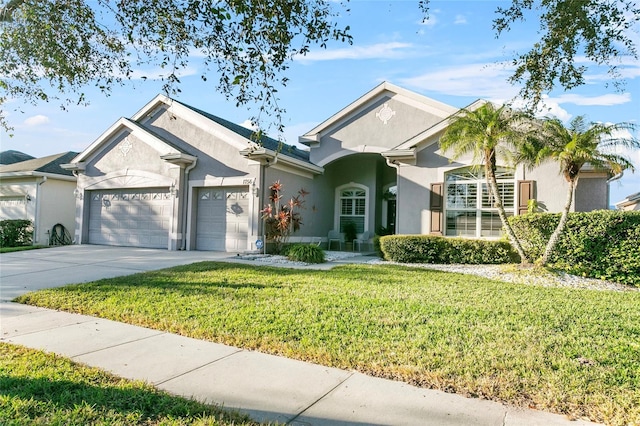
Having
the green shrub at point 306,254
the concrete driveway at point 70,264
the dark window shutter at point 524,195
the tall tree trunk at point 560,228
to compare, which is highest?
the dark window shutter at point 524,195

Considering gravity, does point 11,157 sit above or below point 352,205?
above

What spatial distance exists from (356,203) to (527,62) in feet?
38.7

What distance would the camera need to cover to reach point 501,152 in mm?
12047

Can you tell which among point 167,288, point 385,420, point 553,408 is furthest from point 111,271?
point 553,408

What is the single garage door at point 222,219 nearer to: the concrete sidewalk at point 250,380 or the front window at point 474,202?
the front window at point 474,202

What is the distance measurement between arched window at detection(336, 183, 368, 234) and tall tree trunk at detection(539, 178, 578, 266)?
804 cm

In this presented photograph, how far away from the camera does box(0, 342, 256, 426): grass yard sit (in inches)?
117

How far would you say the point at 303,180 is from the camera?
16438mm

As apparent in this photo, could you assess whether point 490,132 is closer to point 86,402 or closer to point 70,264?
point 86,402

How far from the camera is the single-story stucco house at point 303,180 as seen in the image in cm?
1345

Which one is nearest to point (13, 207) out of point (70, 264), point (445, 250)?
point (70, 264)

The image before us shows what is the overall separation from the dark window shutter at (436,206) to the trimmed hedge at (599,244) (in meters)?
3.29

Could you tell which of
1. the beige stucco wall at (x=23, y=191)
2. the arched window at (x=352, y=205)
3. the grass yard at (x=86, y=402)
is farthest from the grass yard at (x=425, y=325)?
the beige stucco wall at (x=23, y=191)

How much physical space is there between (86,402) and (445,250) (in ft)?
34.9
